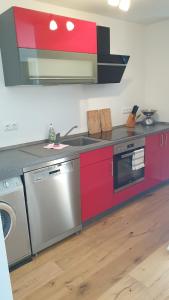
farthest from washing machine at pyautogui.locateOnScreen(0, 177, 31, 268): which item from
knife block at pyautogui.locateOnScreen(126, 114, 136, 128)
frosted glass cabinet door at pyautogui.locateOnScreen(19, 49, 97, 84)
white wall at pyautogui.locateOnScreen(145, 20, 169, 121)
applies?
white wall at pyautogui.locateOnScreen(145, 20, 169, 121)


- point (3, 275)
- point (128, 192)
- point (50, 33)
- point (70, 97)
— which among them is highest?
point (50, 33)

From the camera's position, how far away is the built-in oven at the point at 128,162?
2.79 m

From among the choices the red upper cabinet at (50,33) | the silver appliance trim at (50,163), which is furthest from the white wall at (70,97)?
the silver appliance trim at (50,163)

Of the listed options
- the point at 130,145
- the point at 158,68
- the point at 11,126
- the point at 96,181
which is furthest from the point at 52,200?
the point at 158,68

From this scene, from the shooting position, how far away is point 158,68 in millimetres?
3664

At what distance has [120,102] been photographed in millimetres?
3549

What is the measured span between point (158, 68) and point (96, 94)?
1.16 metres

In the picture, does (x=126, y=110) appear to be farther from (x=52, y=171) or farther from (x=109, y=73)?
(x=52, y=171)

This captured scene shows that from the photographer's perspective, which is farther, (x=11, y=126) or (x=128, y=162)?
Answer: (x=128, y=162)

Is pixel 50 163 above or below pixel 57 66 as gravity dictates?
below

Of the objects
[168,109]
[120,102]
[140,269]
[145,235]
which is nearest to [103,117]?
[120,102]

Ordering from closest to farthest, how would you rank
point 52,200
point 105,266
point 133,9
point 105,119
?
point 105,266, point 52,200, point 133,9, point 105,119

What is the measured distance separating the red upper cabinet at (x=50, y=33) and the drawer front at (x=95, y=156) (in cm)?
102

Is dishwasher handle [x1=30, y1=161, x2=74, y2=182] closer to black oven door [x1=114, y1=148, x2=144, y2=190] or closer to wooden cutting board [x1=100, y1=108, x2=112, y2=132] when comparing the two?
black oven door [x1=114, y1=148, x2=144, y2=190]
